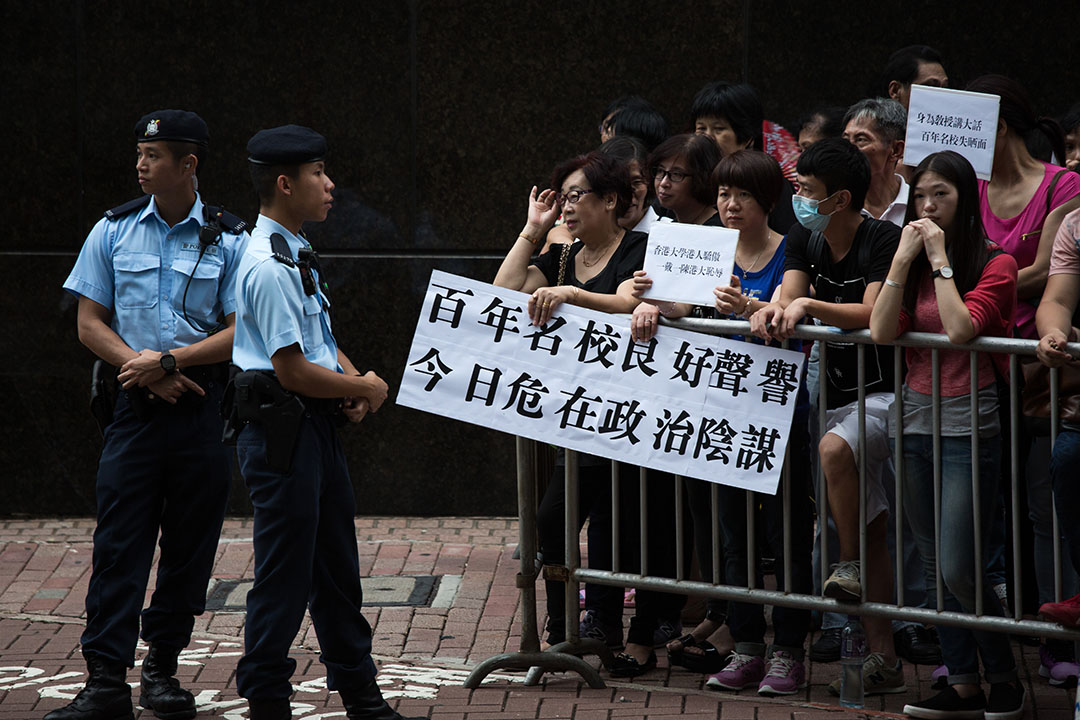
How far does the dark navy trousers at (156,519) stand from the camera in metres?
5.10

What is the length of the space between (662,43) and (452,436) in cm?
269

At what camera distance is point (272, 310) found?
4.48 m

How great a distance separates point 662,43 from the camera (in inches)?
327

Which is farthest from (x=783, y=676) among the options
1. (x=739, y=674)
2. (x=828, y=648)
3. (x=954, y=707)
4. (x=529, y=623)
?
(x=529, y=623)

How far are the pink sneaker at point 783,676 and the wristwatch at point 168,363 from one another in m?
2.54

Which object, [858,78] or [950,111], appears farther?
[858,78]

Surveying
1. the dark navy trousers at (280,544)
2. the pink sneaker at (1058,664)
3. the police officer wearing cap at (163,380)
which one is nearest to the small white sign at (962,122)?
the pink sneaker at (1058,664)

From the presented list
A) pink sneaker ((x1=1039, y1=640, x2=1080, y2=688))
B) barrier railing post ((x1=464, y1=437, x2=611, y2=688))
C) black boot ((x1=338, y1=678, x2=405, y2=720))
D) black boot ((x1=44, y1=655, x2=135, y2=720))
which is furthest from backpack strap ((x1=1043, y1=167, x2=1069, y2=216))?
black boot ((x1=44, y1=655, x2=135, y2=720))

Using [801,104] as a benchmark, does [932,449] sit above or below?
below

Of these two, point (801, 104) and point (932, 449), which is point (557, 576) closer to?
point (932, 449)

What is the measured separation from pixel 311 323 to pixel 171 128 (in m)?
1.19

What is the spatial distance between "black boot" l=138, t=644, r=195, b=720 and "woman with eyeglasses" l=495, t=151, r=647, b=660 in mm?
1516

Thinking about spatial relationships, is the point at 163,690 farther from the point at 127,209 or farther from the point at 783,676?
the point at 783,676

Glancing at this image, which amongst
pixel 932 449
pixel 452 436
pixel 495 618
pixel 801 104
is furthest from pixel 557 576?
pixel 801 104
